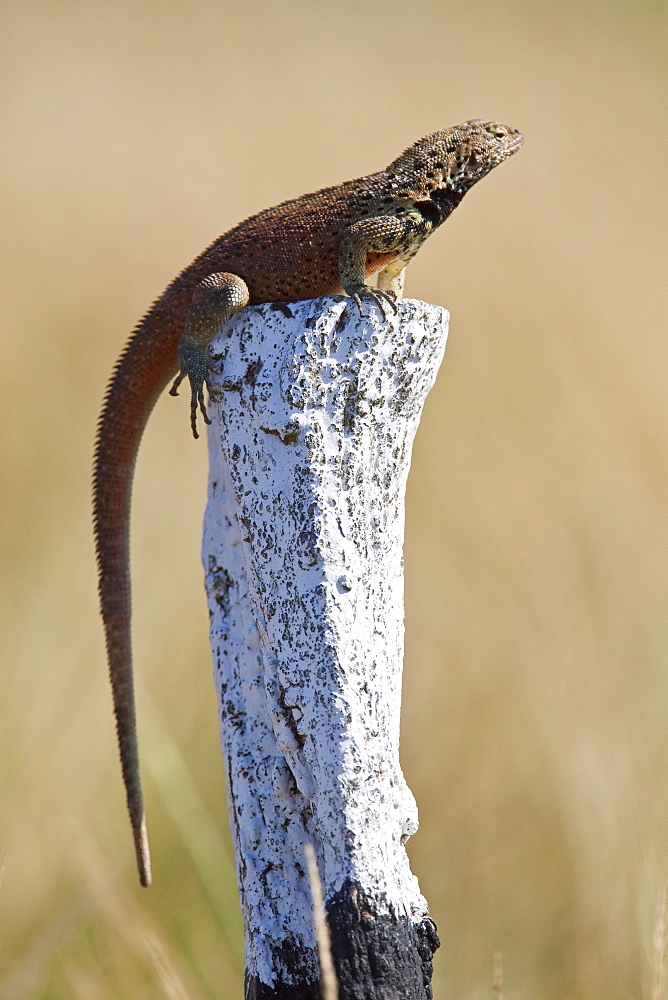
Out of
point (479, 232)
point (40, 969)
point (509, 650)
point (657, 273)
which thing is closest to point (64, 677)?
point (40, 969)

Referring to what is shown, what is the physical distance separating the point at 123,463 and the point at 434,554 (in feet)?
9.66

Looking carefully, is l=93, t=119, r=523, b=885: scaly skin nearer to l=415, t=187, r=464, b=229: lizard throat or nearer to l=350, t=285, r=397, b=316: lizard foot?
l=415, t=187, r=464, b=229: lizard throat

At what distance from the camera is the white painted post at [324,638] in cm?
185

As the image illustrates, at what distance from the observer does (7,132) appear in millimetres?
7430

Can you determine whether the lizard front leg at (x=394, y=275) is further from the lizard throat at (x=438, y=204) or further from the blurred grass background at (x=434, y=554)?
the blurred grass background at (x=434, y=554)

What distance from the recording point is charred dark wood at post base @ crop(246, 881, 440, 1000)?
5.87 ft

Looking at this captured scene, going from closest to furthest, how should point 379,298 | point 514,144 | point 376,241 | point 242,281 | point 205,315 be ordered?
1. point 379,298
2. point 205,315
3. point 242,281
4. point 376,241
5. point 514,144

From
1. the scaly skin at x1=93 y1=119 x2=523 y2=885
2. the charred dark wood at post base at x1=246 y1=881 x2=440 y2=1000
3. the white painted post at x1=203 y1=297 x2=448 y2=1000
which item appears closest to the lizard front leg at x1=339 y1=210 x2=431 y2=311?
the scaly skin at x1=93 y1=119 x2=523 y2=885

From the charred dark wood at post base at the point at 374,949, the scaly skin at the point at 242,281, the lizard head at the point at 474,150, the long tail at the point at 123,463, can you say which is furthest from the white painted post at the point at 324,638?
the lizard head at the point at 474,150

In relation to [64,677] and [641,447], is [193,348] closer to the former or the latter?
[64,677]

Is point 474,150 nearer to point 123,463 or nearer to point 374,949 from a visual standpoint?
point 123,463

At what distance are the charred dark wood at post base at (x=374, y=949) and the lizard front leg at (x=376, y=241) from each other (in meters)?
1.35

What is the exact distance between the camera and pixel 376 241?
8.62ft

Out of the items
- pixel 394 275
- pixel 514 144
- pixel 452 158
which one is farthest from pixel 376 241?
pixel 514 144
